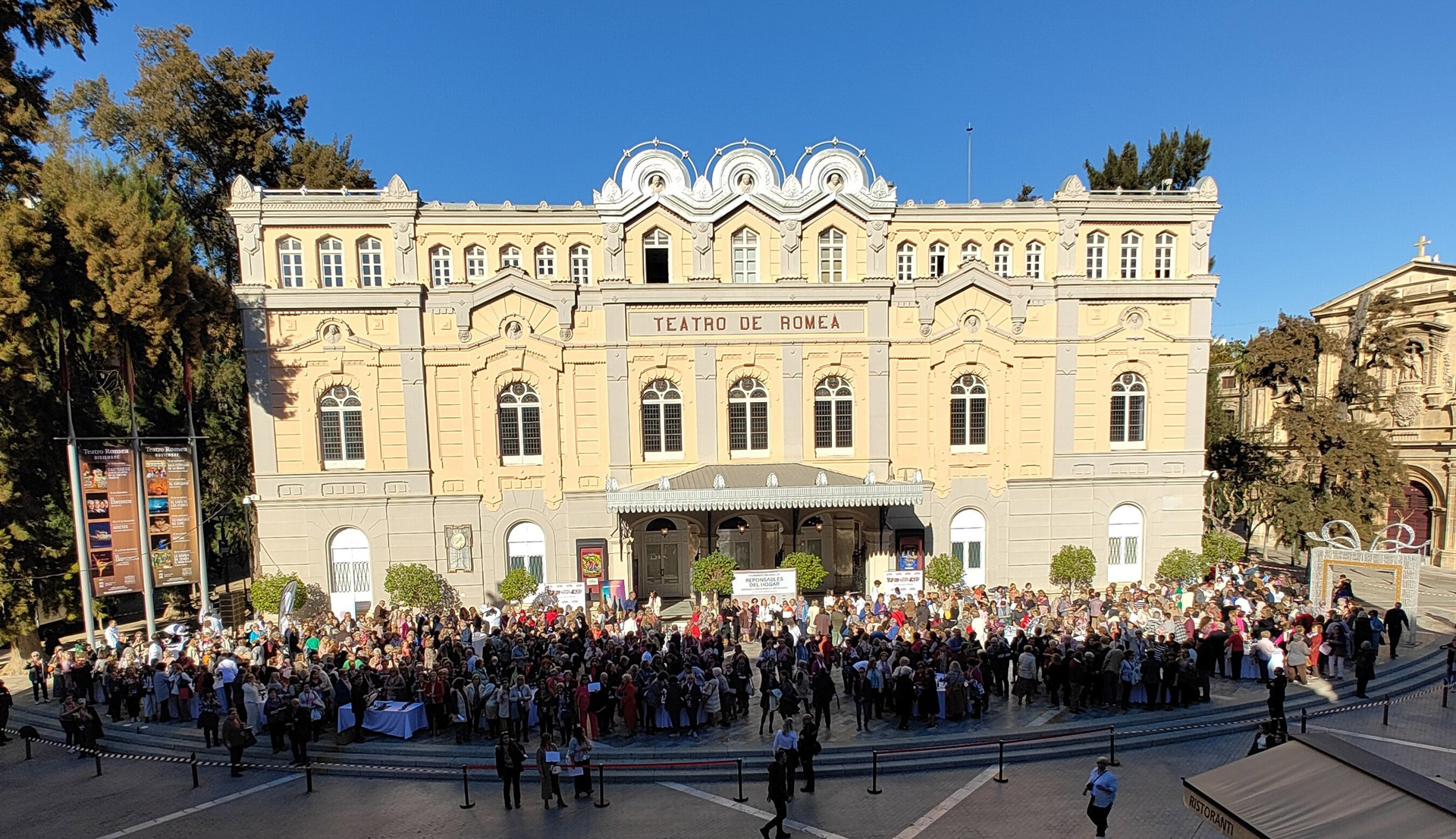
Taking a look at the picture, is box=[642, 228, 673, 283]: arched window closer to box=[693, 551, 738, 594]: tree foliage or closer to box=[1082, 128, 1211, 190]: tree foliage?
box=[693, 551, 738, 594]: tree foliage

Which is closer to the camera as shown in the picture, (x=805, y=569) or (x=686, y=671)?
(x=686, y=671)

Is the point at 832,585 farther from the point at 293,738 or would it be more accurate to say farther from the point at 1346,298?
the point at 1346,298

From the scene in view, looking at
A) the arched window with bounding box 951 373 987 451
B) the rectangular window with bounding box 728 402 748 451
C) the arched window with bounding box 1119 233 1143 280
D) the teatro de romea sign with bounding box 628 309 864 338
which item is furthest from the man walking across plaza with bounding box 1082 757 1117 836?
the arched window with bounding box 1119 233 1143 280

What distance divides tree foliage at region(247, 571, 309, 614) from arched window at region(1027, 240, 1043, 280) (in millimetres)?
30318

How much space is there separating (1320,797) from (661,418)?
22.4 m

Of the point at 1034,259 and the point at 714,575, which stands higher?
the point at 1034,259

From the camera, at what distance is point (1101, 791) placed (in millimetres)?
10727

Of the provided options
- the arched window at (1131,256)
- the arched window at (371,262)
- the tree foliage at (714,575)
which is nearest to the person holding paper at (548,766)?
the tree foliage at (714,575)

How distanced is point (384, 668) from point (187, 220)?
90.3 ft

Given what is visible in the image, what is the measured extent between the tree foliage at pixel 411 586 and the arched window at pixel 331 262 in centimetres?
1088

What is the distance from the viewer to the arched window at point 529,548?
88.7ft

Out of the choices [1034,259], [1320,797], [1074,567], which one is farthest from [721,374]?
[1320,797]

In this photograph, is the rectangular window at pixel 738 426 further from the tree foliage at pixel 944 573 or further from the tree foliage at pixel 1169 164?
the tree foliage at pixel 1169 164

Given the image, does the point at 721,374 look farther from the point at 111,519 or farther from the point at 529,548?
the point at 111,519
